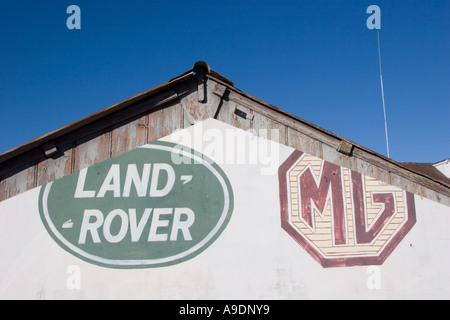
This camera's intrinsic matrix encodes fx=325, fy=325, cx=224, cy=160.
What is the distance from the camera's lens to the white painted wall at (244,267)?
156 inches

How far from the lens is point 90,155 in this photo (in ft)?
13.7

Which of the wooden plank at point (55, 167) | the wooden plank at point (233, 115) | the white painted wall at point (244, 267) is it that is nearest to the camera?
the white painted wall at point (244, 267)

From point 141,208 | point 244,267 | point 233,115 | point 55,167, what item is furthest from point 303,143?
point 55,167

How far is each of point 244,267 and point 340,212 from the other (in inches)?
58.4

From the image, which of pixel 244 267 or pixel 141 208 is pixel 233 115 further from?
pixel 244 267

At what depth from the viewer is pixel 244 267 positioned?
4.16 meters

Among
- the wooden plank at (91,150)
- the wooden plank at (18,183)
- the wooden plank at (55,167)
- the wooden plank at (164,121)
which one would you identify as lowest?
the wooden plank at (18,183)

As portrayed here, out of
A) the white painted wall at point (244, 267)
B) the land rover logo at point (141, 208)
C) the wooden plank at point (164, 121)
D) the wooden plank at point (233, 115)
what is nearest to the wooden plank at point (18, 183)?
the white painted wall at point (244, 267)

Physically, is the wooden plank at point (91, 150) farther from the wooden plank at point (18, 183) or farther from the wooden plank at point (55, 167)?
the wooden plank at point (18, 183)

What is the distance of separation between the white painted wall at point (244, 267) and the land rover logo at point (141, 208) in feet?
0.41

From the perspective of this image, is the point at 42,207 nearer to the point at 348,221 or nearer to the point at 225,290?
the point at 225,290

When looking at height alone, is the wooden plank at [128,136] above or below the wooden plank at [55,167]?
above
